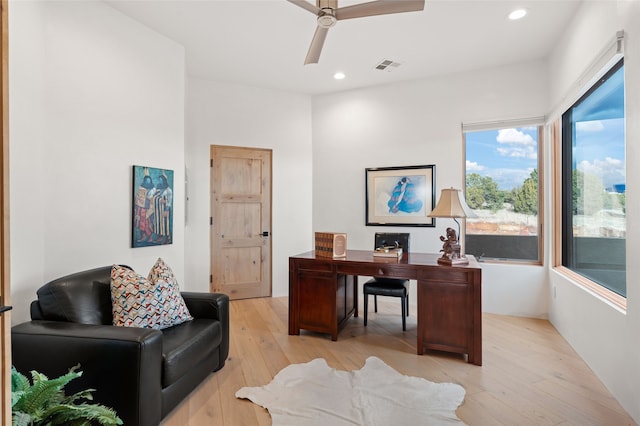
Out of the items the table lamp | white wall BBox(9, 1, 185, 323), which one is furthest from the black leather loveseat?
the table lamp

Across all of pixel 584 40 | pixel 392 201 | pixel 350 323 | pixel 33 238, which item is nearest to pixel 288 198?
pixel 392 201

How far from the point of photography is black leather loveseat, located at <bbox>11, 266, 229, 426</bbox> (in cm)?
183

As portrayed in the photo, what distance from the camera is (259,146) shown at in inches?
195

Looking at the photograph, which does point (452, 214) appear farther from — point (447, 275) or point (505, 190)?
point (505, 190)

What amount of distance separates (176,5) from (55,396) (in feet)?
9.73

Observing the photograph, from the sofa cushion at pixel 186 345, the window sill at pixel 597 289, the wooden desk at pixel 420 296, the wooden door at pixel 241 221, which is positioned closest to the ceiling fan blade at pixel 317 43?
the wooden desk at pixel 420 296

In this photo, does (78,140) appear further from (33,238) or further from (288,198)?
(288,198)

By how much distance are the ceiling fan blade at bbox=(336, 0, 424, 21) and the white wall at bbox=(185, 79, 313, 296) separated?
2.83 meters

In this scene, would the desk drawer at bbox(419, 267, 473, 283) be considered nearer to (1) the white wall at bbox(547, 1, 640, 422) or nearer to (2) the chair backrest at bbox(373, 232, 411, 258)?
(1) the white wall at bbox(547, 1, 640, 422)

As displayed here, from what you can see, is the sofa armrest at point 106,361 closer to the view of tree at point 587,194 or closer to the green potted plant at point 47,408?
the green potted plant at point 47,408

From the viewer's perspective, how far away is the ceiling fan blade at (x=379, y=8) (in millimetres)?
2174

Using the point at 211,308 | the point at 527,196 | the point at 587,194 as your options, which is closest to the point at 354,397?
the point at 211,308

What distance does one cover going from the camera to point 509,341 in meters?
3.32

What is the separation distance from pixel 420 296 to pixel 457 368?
1.98ft
